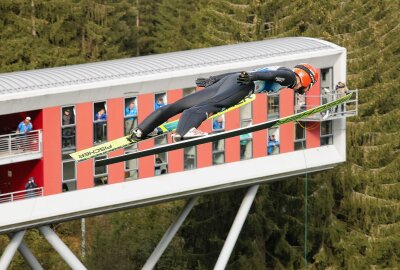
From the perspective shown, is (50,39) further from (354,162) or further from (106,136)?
(106,136)

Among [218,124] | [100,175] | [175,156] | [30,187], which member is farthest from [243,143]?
[30,187]

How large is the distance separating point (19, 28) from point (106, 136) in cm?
3273

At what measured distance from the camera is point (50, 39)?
243 ft

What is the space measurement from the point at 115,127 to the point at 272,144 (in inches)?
236

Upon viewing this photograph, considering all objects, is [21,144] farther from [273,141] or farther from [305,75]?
[305,75]

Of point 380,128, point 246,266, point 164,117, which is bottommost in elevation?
point 246,266

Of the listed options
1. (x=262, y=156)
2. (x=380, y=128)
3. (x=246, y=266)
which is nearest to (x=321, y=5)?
(x=380, y=128)

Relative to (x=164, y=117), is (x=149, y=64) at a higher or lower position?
lower

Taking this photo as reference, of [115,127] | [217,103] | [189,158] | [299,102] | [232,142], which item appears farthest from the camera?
[299,102]

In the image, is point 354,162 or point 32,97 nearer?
point 32,97

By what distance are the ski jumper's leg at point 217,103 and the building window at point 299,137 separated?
1717cm

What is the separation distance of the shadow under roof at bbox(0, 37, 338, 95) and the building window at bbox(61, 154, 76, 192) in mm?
2155

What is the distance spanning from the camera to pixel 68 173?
4006cm

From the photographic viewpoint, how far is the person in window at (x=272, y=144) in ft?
146
